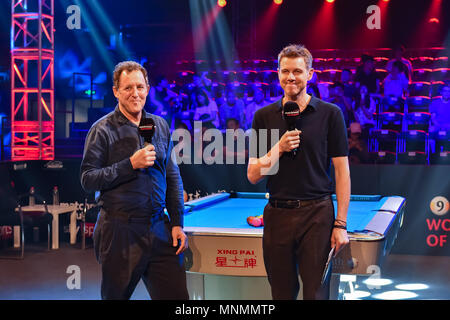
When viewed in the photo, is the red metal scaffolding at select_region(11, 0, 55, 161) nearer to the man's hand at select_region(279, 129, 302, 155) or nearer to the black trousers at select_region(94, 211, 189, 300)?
the black trousers at select_region(94, 211, 189, 300)

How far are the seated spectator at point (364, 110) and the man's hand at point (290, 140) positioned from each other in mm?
7823

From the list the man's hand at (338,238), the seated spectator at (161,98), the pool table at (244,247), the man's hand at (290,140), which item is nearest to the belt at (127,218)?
the pool table at (244,247)

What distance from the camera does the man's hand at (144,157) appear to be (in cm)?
214

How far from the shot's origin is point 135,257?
222 centimetres

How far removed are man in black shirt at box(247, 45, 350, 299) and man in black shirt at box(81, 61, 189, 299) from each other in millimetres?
427

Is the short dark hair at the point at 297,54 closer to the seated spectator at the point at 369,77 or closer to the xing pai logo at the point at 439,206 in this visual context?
the xing pai logo at the point at 439,206

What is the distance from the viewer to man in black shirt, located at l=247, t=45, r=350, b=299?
214 centimetres

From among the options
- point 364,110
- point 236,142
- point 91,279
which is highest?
point 364,110

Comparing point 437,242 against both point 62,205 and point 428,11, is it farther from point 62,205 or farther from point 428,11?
point 428,11

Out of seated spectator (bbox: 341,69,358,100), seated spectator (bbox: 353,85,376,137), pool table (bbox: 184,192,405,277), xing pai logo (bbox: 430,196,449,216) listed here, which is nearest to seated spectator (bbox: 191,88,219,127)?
seated spectator (bbox: 341,69,358,100)

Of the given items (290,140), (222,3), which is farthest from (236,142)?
(290,140)

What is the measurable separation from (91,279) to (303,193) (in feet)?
10.8

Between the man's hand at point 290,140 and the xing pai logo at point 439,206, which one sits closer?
the man's hand at point 290,140

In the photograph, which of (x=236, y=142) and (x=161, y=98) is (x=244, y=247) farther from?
(x=161, y=98)
